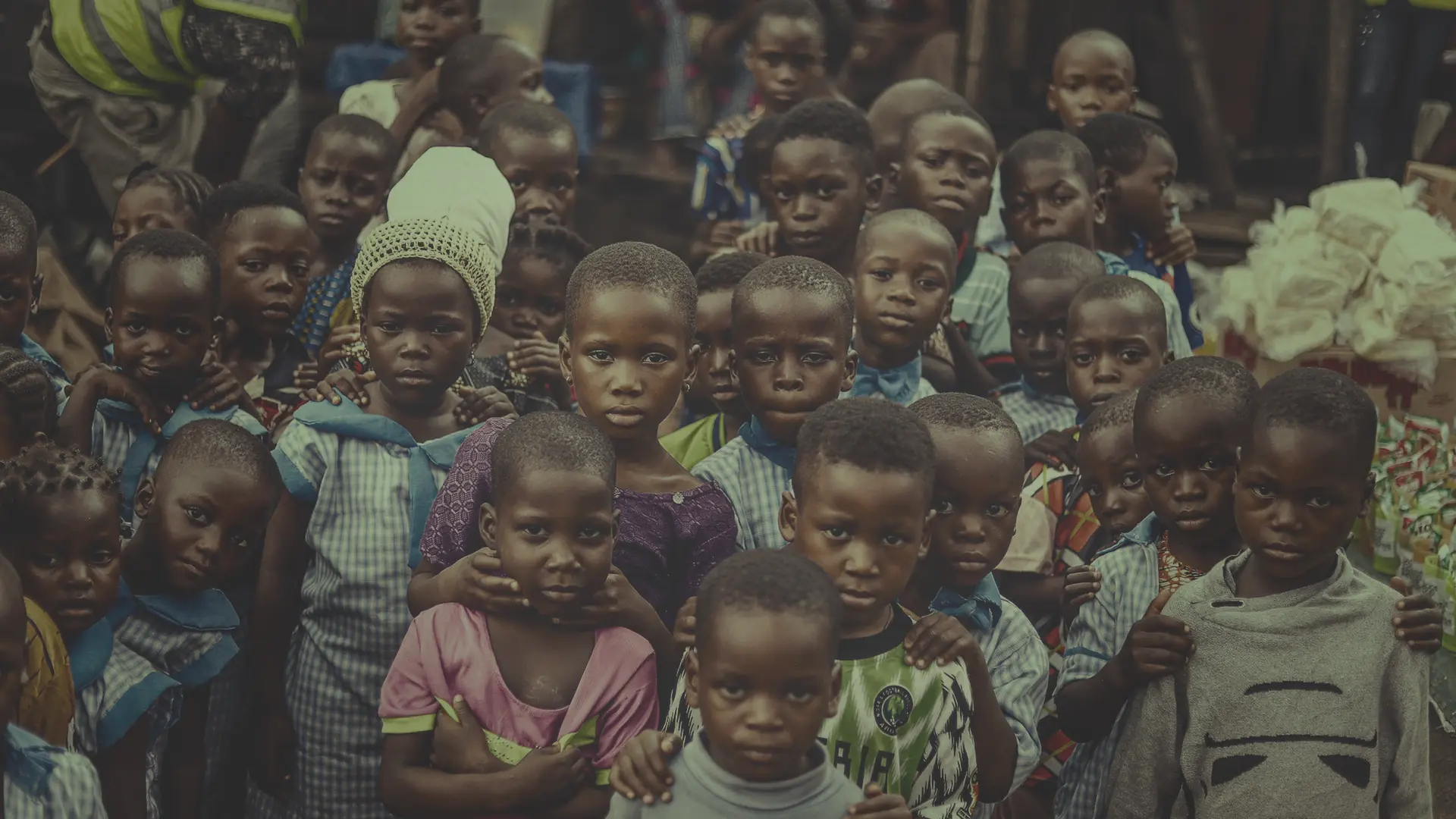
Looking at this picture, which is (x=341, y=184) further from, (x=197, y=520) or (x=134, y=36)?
(x=197, y=520)

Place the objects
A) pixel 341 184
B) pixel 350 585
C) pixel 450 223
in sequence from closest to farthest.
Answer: pixel 350 585 → pixel 450 223 → pixel 341 184

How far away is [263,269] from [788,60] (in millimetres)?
2367

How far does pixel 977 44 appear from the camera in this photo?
748cm

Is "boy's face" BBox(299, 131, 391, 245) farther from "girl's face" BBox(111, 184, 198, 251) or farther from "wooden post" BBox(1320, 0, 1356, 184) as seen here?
"wooden post" BBox(1320, 0, 1356, 184)

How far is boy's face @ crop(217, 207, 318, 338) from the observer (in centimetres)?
436

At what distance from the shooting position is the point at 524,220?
490 centimetres

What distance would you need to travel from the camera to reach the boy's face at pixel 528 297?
4523 millimetres

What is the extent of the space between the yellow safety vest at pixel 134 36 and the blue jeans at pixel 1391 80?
171 inches

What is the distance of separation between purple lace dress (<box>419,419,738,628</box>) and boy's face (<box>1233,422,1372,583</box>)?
101 cm

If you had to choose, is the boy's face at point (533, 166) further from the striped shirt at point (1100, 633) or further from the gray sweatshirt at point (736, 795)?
the gray sweatshirt at point (736, 795)

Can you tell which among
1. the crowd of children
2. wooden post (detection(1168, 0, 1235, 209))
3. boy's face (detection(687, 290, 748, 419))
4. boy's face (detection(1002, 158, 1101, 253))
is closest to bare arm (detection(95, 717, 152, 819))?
the crowd of children

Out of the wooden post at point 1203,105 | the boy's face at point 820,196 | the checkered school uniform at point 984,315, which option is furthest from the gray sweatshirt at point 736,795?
the wooden post at point 1203,105

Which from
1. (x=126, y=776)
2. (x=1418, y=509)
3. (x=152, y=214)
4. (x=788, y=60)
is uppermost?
(x=788, y=60)

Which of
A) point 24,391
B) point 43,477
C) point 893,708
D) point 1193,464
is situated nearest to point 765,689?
point 893,708
